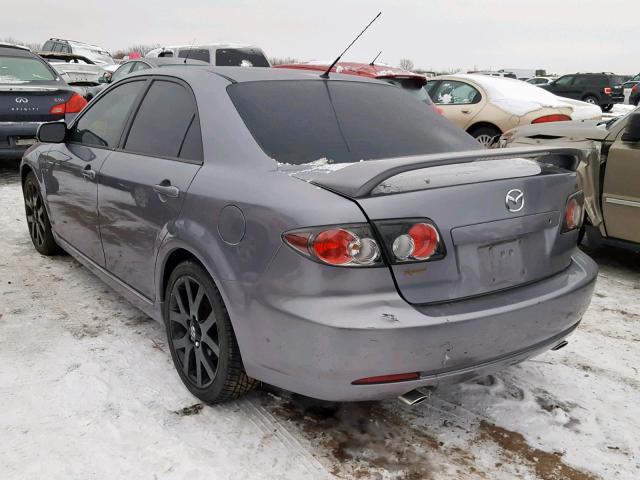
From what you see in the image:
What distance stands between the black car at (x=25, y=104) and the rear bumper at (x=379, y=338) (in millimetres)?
6324

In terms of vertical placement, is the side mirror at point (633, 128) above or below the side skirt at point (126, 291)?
above

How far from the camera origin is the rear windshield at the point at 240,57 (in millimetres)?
11836

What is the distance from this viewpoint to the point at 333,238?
2.08 meters

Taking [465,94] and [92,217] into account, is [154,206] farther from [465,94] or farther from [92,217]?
[465,94]

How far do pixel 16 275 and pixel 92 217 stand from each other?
1.25 m

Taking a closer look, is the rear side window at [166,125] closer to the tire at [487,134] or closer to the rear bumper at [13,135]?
the rear bumper at [13,135]

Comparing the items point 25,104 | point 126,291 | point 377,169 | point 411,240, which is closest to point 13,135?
point 25,104

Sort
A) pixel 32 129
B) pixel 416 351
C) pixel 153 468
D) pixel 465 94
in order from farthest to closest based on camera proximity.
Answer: pixel 465 94
pixel 32 129
pixel 153 468
pixel 416 351

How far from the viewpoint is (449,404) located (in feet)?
9.18

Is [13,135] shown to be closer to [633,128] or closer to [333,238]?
[333,238]

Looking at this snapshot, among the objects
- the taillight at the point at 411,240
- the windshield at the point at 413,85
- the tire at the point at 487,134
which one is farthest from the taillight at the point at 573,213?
the tire at the point at 487,134

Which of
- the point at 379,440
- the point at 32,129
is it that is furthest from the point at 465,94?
the point at 379,440

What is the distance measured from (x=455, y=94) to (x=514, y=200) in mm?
8113

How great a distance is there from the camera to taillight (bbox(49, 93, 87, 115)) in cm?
771
